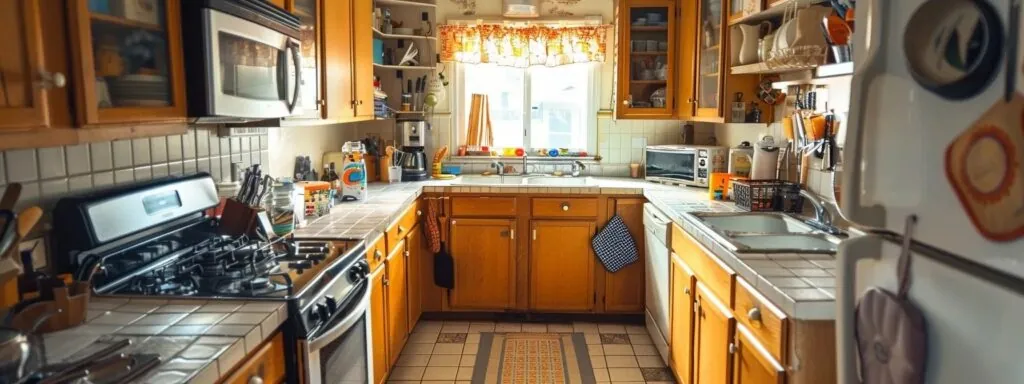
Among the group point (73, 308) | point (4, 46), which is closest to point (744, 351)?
point (73, 308)

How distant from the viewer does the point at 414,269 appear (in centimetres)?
369

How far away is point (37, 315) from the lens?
54.5 inches

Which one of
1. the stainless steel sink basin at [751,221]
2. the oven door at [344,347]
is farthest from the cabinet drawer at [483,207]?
the oven door at [344,347]

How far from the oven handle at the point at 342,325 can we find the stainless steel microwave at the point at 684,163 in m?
2.28

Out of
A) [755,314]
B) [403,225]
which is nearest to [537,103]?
[403,225]

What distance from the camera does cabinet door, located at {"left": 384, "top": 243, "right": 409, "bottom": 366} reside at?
2977 mm

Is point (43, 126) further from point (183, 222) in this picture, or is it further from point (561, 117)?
point (561, 117)

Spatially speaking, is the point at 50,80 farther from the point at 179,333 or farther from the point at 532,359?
the point at 532,359

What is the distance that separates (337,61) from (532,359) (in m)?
1.75

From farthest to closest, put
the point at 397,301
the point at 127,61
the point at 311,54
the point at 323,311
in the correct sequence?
the point at 397,301 → the point at 311,54 → the point at 323,311 → the point at 127,61

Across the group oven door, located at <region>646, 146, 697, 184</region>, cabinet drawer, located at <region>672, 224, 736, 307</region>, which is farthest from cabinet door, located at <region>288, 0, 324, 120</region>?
oven door, located at <region>646, 146, 697, 184</region>

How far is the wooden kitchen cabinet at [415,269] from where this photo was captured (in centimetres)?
354

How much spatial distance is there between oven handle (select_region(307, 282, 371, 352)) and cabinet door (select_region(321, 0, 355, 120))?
101 centimetres

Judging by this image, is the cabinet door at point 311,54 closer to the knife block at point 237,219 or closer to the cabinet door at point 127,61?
the knife block at point 237,219
